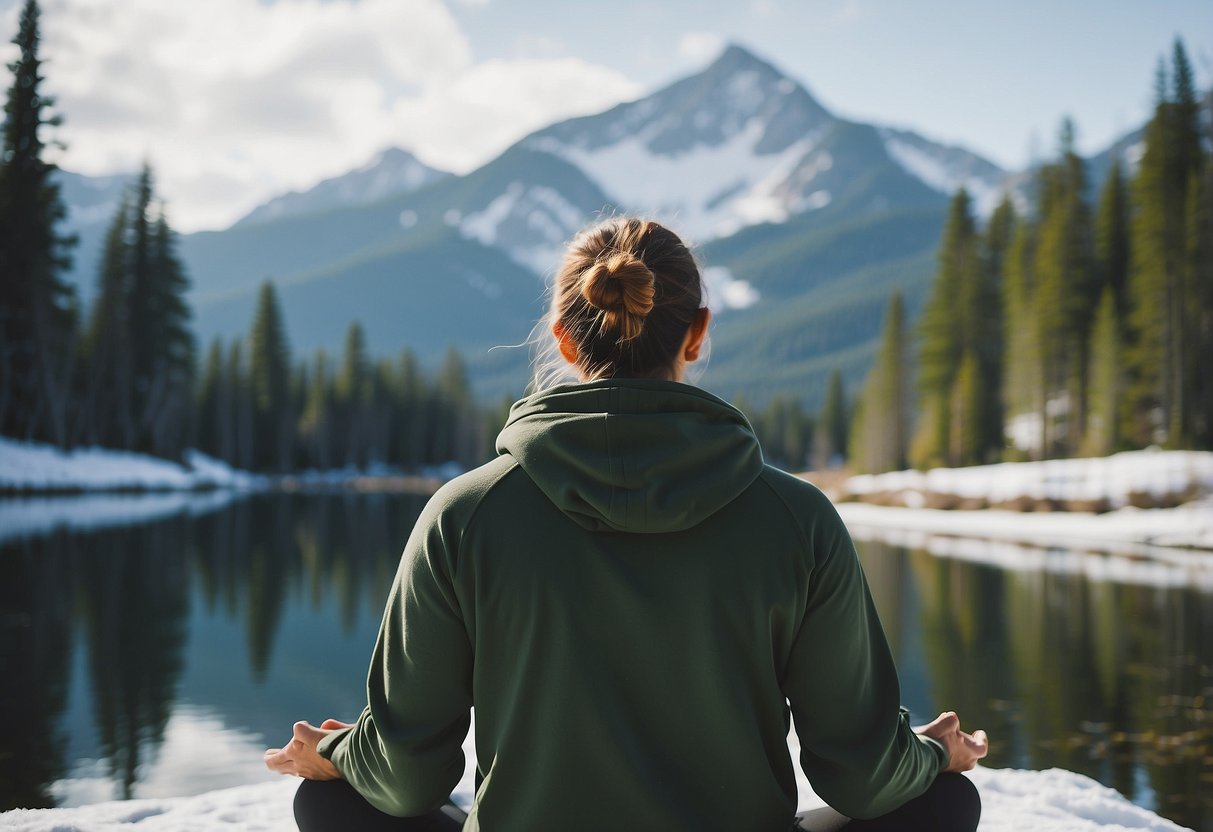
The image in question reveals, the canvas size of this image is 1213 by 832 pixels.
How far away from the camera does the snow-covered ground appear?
12.0 feet

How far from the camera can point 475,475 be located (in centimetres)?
177

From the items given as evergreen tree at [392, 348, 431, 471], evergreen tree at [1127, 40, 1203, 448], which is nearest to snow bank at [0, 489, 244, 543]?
evergreen tree at [1127, 40, 1203, 448]

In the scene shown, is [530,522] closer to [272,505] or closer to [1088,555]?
[1088,555]

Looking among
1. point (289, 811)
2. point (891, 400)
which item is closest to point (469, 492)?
point (289, 811)

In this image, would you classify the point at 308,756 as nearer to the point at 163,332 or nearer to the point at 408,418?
the point at 163,332

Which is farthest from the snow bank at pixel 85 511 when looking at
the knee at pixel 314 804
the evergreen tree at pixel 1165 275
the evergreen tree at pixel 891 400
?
the evergreen tree at pixel 891 400

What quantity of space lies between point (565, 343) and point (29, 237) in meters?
38.5

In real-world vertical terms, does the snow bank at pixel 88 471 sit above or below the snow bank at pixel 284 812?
above

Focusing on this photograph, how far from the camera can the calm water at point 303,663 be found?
5430 millimetres

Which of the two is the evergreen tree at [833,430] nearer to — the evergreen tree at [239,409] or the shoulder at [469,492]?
the evergreen tree at [239,409]

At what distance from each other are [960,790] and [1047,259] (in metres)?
44.0

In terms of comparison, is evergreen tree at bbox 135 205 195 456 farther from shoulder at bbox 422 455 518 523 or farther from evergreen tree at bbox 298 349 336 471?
shoulder at bbox 422 455 518 523

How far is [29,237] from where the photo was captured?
3406 cm

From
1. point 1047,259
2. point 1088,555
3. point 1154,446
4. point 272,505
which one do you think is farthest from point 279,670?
point 1047,259
